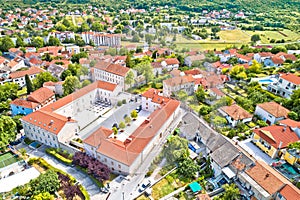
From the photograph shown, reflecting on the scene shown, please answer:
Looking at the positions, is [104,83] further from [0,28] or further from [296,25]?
[296,25]

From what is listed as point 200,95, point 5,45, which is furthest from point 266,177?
point 5,45

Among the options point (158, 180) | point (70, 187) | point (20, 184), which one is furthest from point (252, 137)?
point (20, 184)

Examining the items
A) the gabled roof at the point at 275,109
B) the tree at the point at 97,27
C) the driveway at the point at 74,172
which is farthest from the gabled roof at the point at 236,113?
the tree at the point at 97,27

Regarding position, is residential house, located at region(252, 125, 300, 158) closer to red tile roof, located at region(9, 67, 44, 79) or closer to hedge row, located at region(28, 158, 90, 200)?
hedge row, located at region(28, 158, 90, 200)

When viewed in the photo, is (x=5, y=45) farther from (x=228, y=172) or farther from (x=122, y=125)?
(x=228, y=172)

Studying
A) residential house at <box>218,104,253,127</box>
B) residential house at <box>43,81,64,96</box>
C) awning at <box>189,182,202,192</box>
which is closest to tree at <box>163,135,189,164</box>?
awning at <box>189,182,202,192</box>

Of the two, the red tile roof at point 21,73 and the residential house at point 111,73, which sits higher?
the residential house at point 111,73

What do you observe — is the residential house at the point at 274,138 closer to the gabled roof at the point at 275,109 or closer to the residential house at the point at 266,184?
Answer: the residential house at the point at 266,184
